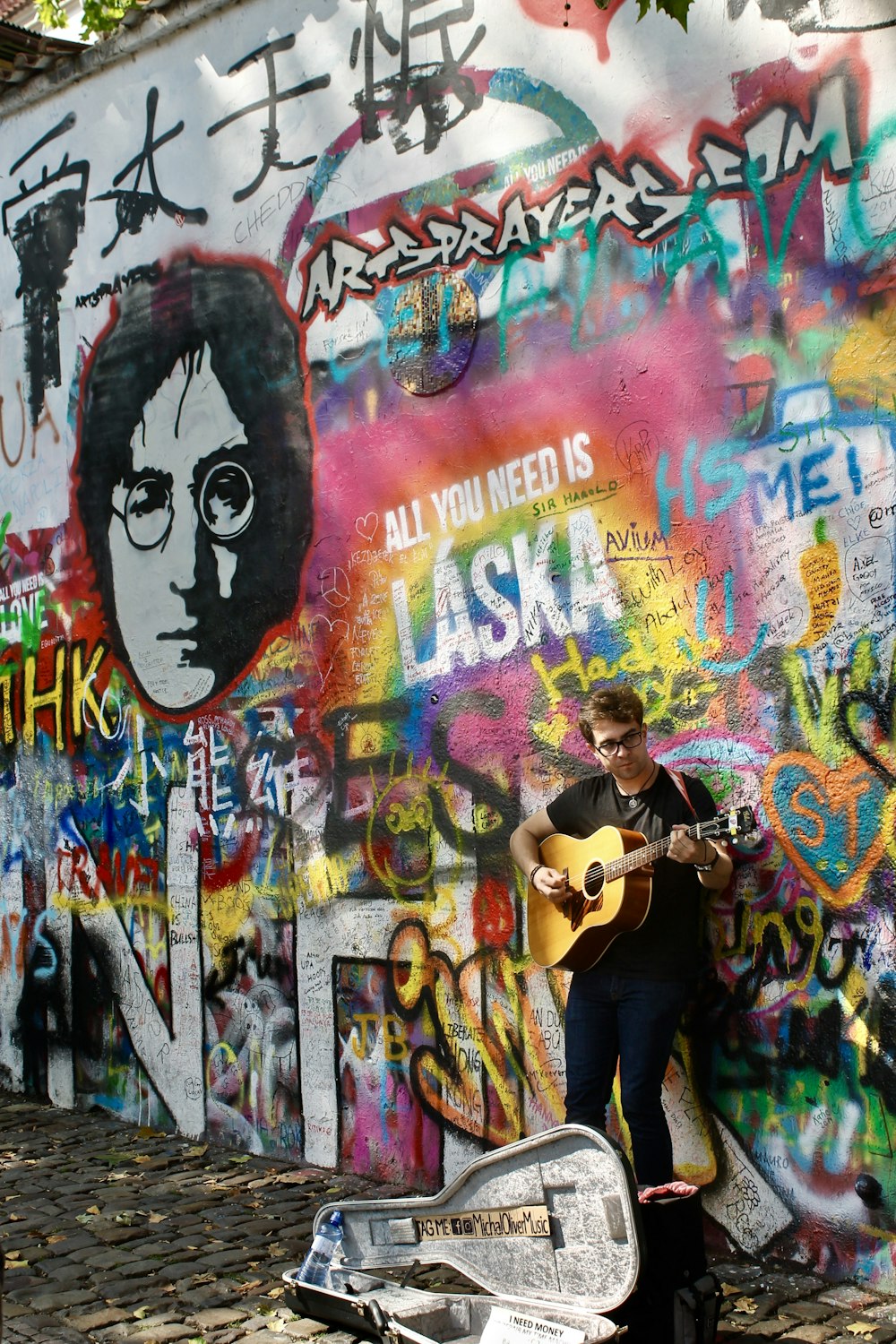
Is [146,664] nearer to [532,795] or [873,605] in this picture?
[532,795]

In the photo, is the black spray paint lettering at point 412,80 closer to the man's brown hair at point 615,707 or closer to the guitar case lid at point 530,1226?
the man's brown hair at point 615,707

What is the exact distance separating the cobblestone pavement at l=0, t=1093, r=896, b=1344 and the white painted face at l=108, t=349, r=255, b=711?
2.15 m

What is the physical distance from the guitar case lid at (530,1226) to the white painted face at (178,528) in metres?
3.00

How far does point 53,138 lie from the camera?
764 centimetres

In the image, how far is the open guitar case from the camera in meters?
3.70

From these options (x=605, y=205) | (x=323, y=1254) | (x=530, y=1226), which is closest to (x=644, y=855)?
(x=530, y=1226)

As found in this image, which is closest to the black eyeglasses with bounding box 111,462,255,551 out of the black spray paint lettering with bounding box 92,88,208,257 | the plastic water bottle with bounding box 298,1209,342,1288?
the black spray paint lettering with bounding box 92,88,208,257

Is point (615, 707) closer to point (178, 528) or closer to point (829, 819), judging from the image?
point (829, 819)

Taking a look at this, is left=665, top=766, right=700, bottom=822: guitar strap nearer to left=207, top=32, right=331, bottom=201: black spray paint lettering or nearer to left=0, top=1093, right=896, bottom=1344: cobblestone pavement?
left=0, top=1093, right=896, bottom=1344: cobblestone pavement

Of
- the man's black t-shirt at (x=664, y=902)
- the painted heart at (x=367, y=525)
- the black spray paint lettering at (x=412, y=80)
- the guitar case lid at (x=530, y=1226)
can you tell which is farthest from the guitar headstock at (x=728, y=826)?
the black spray paint lettering at (x=412, y=80)

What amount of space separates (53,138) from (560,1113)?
5.76m

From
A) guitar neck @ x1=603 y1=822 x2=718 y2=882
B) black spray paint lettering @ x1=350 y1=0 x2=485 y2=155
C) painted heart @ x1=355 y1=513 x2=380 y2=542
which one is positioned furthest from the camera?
painted heart @ x1=355 y1=513 x2=380 y2=542

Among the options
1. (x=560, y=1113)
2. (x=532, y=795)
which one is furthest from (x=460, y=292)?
(x=560, y=1113)

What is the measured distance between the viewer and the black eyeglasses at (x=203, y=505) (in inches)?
258
